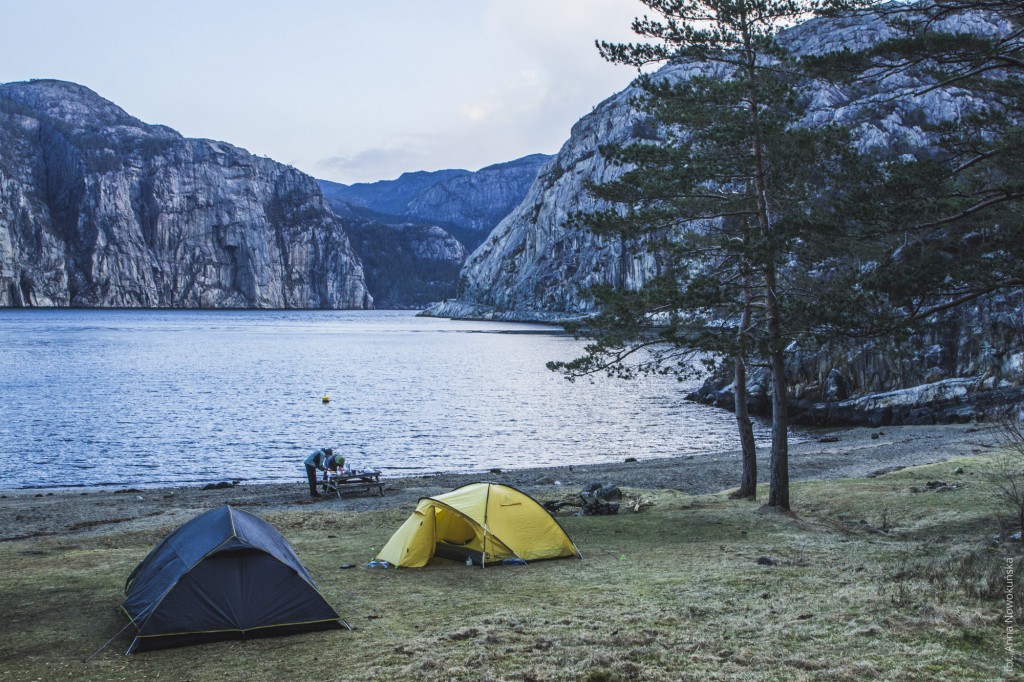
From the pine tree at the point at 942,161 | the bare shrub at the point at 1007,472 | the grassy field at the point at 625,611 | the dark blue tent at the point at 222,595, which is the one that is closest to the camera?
the grassy field at the point at 625,611

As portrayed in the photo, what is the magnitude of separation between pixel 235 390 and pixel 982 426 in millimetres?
53209

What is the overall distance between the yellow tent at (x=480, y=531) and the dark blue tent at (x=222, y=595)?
4.20 metres

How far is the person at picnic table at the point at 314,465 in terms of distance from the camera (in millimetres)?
26188

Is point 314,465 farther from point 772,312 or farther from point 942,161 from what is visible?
point 942,161

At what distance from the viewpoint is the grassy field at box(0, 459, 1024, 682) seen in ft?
28.4

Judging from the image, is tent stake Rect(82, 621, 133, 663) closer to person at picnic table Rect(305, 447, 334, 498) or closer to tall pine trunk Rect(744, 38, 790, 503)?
tall pine trunk Rect(744, 38, 790, 503)

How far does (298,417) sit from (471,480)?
24.1m

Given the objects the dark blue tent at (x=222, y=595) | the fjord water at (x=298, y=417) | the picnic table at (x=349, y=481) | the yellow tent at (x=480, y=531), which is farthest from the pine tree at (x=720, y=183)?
the fjord water at (x=298, y=417)

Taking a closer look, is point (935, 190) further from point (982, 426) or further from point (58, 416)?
point (58, 416)

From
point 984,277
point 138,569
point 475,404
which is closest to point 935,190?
point 984,277

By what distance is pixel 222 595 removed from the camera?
1075 centimetres

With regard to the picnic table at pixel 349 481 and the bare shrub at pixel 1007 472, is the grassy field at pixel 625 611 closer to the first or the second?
the bare shrub at pixel 1007 472

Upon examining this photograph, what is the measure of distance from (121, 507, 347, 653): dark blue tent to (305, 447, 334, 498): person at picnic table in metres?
14.6

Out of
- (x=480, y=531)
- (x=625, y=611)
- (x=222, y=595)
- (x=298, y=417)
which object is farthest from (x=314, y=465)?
(x=298, y=417)
